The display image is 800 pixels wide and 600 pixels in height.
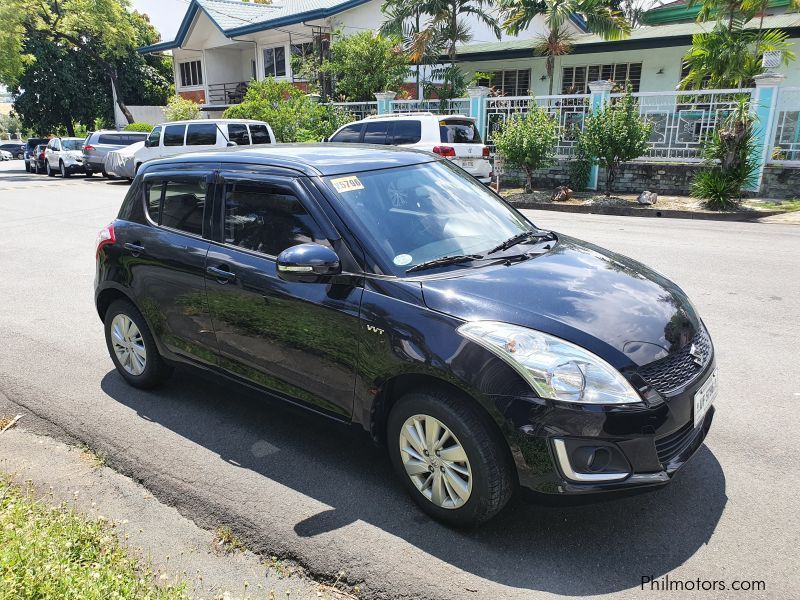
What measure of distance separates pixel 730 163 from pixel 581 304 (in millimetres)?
12625

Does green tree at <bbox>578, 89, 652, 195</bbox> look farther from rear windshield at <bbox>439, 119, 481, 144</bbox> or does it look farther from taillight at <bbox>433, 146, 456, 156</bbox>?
taillight at <bbox>433, 146, 456, 156</bbox>

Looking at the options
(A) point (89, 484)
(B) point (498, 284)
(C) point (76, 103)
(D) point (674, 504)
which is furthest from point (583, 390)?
(C) point (76, 103)

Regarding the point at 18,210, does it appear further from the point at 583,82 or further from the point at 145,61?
the point at 145,61

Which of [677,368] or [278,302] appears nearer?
[677,368]

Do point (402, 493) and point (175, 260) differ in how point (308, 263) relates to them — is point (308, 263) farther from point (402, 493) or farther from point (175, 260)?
point (175, 260)

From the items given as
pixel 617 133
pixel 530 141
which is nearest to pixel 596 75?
pixel 530 141

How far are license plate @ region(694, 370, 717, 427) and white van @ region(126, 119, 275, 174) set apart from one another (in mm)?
17615

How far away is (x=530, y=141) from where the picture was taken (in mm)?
15914

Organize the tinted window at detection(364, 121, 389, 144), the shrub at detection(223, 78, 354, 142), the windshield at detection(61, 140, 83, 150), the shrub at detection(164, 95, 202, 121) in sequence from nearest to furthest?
the tinted window at detection(364, 121, 389, 144), the shrub at detection(223, 78, 354, 142), the windshield at detection(61, 140, 83, 150), the shrub at detection(164, 95, 202, 121)

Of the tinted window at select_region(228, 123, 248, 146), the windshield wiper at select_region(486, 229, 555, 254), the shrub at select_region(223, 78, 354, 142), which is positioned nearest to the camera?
the windshield wiper at select_region(486, 229, 555, 254)

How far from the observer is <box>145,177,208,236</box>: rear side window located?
4.28 meters

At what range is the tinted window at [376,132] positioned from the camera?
50.2 ft

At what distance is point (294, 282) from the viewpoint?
11.6 feet

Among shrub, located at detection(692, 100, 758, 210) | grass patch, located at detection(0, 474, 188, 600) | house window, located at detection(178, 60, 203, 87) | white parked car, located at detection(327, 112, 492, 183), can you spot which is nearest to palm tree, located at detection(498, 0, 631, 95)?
white parked car, located at detection(327, 112, 492, 183)
